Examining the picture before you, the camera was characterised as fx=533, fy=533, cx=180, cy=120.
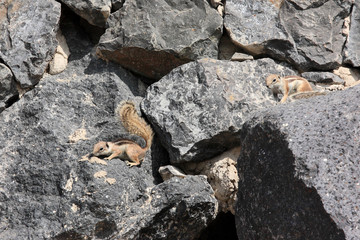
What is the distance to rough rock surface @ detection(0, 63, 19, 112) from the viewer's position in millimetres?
4926

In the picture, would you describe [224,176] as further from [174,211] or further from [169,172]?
[174,211]

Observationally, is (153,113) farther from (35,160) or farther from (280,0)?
(280,0)

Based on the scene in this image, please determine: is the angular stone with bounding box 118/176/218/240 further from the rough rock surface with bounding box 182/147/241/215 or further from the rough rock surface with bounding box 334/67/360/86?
the rough rock surface with bounding box 334/67/360/86

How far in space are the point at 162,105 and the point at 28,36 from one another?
4.70 ft

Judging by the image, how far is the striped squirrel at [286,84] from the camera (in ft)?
16.3

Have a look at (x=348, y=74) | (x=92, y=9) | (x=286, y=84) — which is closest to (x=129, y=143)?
(x=92, y=9)

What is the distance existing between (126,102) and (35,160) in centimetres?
98

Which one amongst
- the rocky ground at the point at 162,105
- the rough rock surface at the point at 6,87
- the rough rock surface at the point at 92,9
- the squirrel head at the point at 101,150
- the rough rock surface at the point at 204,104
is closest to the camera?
the rocky ground at the point at 162,105

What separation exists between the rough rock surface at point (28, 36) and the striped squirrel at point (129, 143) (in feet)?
2.90

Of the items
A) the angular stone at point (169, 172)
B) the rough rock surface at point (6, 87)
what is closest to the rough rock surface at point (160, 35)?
the rough rock surface at point (6, 87)

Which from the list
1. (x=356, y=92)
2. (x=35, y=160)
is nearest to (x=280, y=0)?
(x=356, y=92)

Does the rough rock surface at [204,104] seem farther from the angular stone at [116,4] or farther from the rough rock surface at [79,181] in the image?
the angular stone at [116,4]

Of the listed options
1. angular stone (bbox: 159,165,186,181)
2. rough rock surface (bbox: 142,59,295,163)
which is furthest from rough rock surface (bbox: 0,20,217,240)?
rough rock surface (bbox: 142,59,295,163)

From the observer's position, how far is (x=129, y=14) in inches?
205
